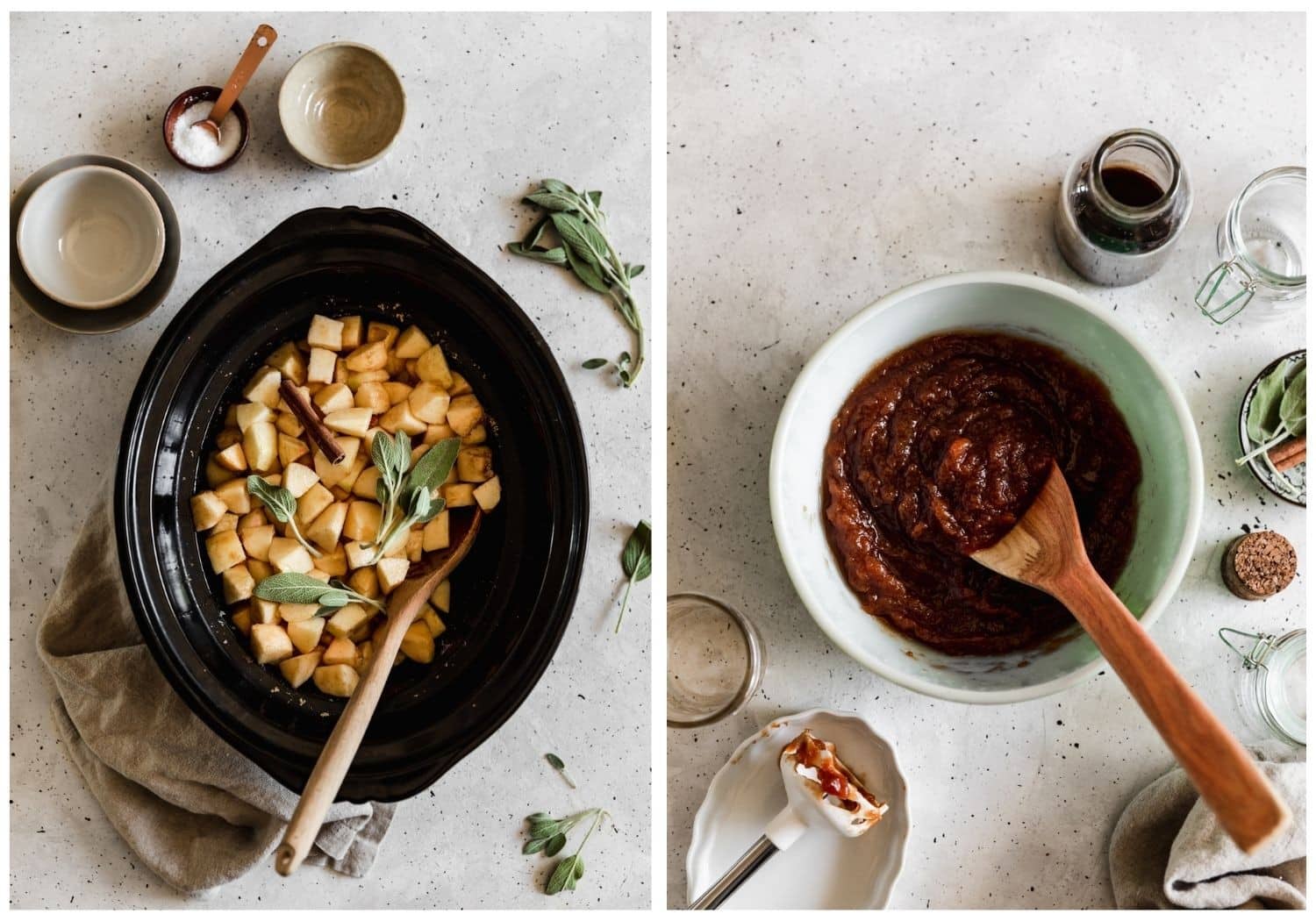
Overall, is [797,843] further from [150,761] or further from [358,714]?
[150,761]

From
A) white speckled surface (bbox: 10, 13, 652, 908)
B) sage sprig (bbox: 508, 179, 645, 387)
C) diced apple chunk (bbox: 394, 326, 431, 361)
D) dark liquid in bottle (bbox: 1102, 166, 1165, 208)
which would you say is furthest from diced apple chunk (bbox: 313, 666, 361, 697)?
dark liquid in bottle (bbox: 1102, 166, 1165, 208)

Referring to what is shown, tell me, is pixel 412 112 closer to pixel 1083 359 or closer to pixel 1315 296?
pixel 1083 359

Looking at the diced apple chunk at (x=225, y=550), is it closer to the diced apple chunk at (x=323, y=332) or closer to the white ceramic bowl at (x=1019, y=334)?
the diced apple chunk at (x=323, y=332)

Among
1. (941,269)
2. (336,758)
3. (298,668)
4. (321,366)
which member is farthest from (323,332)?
(941,269)

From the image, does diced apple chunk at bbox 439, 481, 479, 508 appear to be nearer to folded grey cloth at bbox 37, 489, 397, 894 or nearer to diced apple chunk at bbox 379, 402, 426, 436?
diced apple chunk at bbox 379, 402, 426, 436

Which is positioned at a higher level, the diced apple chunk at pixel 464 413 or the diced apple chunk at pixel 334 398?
the diced apple chunk at pixel 334 398

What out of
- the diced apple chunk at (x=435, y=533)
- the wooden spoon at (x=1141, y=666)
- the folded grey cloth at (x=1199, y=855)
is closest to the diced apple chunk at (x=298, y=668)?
the diced apple chunk at (x=435, y=533)

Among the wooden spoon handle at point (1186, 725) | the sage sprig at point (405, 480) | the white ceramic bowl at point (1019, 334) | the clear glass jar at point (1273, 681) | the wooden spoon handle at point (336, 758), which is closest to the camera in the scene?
the wooden spoon handle at point (1186, 725)
